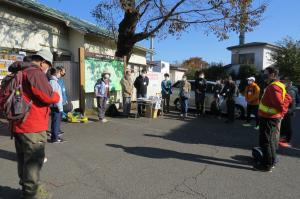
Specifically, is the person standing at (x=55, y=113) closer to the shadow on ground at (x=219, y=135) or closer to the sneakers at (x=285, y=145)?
the shadow on ground at (x=219, y=135)

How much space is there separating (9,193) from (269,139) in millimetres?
4405

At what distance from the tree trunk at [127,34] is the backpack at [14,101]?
10.9 metres

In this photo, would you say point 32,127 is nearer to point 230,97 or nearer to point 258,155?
point 258,155

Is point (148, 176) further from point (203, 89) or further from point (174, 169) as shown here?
point (203, 89)

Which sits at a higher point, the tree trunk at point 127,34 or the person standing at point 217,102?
the tree trunk at point 127,34

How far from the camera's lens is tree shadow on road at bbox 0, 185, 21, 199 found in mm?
4598

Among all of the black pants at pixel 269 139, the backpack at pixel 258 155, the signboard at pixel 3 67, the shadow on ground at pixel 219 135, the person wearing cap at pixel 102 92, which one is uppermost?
the signboard at pixel 3 67

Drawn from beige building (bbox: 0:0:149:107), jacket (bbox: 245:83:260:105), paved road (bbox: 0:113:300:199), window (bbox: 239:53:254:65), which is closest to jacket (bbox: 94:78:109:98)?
beige building (bbox: 0:0:149:107)

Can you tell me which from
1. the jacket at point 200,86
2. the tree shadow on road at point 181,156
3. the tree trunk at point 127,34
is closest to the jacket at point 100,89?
the tree shadow on road at point 181,156

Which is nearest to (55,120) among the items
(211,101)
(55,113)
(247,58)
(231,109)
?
→ (55,113)

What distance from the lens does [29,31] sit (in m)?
12.3

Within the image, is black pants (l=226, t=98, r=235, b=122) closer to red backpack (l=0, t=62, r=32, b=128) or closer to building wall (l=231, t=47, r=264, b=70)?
red backpack (l=0, t=62, r=32, b=128)

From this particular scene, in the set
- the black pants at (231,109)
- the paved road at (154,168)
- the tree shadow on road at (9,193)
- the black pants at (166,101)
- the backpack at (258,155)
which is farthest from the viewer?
the black pants at (166,101)

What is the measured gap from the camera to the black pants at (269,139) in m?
6.05
